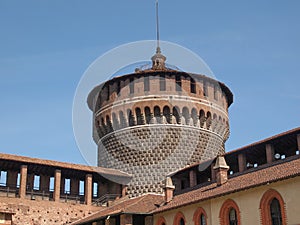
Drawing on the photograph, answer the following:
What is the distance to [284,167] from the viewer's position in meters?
25.4

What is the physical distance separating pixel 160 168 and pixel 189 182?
2.80 m

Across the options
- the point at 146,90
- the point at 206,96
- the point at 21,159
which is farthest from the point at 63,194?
the point at 206,96

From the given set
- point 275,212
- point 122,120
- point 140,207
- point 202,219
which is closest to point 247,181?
point 275,212

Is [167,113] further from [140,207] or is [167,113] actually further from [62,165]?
[140,207]

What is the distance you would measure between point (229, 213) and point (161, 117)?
16456mm

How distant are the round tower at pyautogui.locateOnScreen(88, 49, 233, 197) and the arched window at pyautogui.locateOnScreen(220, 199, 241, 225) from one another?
14142 millimetres

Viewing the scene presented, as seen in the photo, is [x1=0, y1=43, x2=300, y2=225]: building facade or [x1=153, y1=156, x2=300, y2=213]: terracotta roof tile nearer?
[x1=153, y1=156, x2=300, y2=213]: terracotta roof tile

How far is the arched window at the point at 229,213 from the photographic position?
25.8 metres

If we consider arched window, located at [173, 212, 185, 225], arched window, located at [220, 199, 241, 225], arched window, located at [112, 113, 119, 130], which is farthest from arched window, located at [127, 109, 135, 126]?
arched window, located at [220, 199, 241, 225]

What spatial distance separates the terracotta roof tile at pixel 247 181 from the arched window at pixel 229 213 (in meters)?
0.69

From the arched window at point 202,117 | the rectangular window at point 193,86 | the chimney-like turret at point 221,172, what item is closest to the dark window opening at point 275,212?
the chimney-like turret at point 221,172

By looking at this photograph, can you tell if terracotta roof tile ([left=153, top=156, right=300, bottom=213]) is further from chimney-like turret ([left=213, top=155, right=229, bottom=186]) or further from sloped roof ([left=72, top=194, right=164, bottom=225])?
sloped roof ([left=72, top=194, right=164, bottom=225])

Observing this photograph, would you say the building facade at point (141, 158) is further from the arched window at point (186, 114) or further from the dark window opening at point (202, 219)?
the dark window opening at point (202, 219)

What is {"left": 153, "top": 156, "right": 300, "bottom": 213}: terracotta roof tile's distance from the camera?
23.5 m
